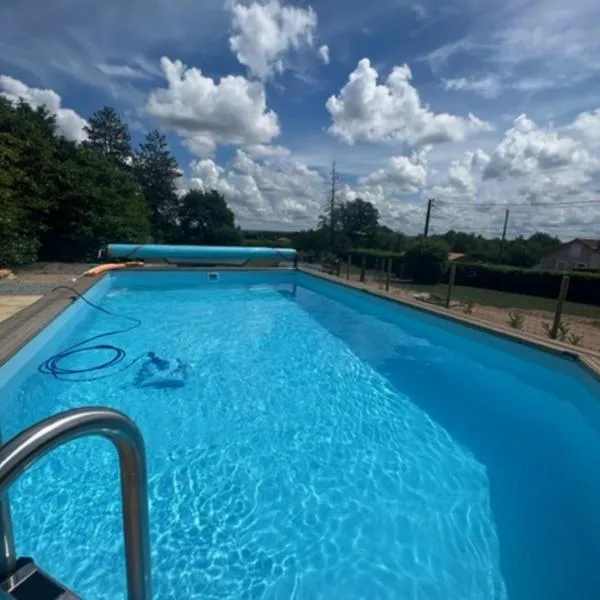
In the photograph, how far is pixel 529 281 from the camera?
17719mm

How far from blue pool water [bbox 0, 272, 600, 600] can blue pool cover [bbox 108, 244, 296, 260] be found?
7.47 metres

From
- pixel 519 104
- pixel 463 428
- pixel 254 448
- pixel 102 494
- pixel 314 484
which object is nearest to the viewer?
pixel 102 494

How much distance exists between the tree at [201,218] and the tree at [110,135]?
18.1 feet

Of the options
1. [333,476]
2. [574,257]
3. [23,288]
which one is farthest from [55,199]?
[574,257]

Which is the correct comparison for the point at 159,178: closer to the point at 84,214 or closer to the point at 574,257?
the point at 84,214

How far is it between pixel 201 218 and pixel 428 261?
21.0m

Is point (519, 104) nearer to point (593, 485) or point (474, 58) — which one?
point (474, 58)

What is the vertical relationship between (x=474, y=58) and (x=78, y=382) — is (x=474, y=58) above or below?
above

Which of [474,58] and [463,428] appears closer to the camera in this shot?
[463,428]

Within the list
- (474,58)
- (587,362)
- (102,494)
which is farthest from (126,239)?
(587,362)

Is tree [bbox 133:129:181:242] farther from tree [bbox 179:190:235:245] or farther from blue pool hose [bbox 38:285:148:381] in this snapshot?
blue pool hose [bbox 38:285:148:381]

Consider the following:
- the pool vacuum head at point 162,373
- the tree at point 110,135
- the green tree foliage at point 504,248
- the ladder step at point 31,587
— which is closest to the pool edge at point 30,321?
the pool vacuum head at point 162,373

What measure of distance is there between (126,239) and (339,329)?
1077 cm

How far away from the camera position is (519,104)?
852 cm
